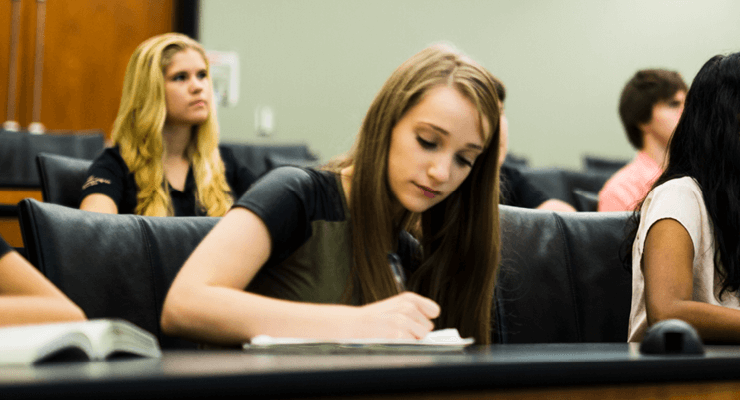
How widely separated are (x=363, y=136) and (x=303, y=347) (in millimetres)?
507

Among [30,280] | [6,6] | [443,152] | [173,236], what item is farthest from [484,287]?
[6,6]

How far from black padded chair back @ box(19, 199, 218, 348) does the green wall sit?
3.48 metres

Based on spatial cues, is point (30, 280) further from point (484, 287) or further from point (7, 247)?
point (484, 287)

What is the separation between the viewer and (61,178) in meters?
2.09

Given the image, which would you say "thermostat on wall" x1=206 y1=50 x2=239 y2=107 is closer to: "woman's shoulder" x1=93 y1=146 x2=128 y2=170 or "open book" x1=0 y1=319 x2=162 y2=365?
"woman's shoulder" x1=93 y1=146 x2=128 y2=170

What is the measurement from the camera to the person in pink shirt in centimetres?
264

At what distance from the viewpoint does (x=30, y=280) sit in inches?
37.9

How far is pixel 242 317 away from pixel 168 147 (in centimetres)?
159

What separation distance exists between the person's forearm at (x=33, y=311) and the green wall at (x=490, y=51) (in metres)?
3.79

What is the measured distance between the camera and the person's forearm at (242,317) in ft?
2.99

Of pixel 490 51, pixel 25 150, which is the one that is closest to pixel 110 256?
pixel 25 150

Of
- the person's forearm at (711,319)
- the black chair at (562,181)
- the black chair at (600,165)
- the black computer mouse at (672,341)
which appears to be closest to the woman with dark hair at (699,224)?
the person's forearm at (711,319)

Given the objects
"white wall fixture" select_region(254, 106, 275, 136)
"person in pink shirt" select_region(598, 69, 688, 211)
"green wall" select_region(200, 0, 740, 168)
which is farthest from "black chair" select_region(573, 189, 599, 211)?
"white wall fixture" select_region(254, 106, 275, 136)

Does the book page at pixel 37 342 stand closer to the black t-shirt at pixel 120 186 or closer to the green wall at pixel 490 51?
the black t-shirt at pixel 120 186
